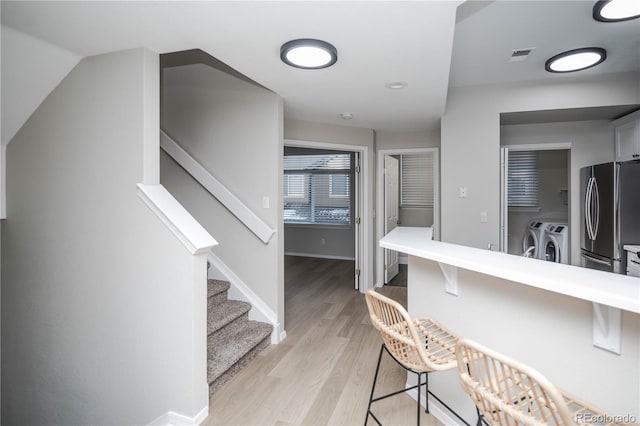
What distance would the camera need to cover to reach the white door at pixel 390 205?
5023 millimetres

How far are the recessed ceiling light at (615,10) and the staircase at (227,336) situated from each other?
10.9 feet

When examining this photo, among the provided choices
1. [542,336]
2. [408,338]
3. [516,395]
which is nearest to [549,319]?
[542,336]

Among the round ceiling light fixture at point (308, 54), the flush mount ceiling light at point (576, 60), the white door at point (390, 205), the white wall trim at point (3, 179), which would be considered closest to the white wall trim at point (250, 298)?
the white wall trim at point (3, 179)

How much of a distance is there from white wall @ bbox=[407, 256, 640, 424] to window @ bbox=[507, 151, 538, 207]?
3.90 meters

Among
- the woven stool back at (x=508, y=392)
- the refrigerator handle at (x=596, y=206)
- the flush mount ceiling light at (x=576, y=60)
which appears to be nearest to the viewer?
the woven stool back at (x=508, y=392)

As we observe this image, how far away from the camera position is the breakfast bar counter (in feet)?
3.72

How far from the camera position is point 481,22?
2.40 meters

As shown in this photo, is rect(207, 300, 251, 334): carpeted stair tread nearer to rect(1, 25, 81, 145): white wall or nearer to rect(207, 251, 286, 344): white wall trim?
rect(207, 251, 286, 344): white wall trim

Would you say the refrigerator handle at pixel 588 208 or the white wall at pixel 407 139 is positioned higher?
the white wall at pixel 407 139

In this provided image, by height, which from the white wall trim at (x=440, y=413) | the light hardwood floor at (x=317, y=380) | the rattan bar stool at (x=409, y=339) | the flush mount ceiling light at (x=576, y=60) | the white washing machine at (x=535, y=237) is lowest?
the light hardwood floor at (x=317, y=380)

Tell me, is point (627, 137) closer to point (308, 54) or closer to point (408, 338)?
point (308, 54)

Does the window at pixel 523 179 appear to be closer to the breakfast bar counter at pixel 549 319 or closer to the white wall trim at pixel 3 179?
the breakfast bar counter at pixel 549 319

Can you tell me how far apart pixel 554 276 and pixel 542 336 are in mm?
353

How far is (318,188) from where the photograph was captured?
7211 mm
